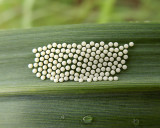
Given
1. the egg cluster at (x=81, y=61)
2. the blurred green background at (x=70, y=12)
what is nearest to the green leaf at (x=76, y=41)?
the egg cluster at (x=81, y=61)

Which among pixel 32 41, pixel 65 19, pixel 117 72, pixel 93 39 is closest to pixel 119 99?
pixel 117 72

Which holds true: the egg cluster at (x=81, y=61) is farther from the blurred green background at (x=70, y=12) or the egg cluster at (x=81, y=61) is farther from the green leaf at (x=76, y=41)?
the blurred green background at (x=70, y=12)

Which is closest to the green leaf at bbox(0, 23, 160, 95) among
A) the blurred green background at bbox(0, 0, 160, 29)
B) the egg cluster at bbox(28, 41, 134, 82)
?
the egg cluster at bbox(28, 41, 134, 82)

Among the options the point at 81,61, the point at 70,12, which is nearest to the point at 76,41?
the point at 81,61

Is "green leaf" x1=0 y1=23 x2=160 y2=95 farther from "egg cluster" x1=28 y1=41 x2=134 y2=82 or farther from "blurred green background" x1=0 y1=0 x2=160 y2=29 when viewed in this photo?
"blurred green background" x1=0 y1=0 x2=160 y2=29

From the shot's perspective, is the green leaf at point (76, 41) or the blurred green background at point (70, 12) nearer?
the green leaf at point (76, 41)

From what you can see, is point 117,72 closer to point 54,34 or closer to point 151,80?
point 151,80
